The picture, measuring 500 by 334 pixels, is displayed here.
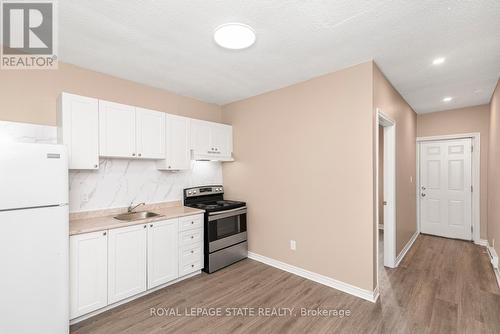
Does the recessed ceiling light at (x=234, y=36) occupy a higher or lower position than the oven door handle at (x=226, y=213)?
higher

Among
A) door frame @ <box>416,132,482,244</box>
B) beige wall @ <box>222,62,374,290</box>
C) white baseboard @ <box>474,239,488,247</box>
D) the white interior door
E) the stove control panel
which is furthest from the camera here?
the white interior door

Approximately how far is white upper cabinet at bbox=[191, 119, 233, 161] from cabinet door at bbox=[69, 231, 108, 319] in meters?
1.69

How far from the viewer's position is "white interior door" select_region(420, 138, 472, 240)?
448 centimetres

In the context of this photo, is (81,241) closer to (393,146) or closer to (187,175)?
(187,175)

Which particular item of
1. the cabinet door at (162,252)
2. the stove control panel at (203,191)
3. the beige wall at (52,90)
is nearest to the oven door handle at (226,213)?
the cabinet door at (162,252)

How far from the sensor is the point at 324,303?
250cm

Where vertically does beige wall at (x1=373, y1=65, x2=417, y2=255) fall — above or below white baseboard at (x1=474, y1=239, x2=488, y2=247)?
above

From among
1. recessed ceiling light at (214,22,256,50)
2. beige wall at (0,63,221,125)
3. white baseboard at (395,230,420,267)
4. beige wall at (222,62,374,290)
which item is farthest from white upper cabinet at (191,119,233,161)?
white baseboard at (395,230,420,267)

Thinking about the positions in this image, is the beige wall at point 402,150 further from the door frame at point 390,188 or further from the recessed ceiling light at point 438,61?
the recessed ceiling light at point 438,61

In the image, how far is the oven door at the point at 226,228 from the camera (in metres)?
3.26

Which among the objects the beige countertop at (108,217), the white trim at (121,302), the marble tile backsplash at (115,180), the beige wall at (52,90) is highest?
the beige wall at (52,90)

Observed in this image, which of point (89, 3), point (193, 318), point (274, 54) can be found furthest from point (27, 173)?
point (274, 54)

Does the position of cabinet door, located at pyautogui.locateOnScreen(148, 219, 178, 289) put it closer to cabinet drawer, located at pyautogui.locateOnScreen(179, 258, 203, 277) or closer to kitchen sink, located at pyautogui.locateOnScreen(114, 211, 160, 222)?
cabinet drawer, located at pyautogui.locateOnScreen(179, 258, 203, 277)

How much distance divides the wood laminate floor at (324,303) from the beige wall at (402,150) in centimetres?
72
